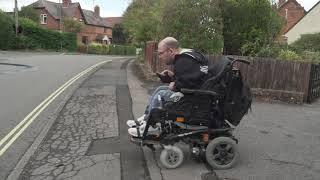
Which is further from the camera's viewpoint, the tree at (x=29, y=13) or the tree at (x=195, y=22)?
the tree at (x=29, y=13)

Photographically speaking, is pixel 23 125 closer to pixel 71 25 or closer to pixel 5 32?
pixel 5 32

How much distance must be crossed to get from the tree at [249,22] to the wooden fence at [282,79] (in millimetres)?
3443

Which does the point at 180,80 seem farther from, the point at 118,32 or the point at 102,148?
the point at 118,32

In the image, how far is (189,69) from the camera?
211 inches

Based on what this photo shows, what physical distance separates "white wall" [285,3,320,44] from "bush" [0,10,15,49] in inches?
1160

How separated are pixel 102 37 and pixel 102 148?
7341cm

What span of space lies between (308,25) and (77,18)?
4137 cm

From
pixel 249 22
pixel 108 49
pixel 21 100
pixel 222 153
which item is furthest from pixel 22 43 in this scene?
pixel 222 153

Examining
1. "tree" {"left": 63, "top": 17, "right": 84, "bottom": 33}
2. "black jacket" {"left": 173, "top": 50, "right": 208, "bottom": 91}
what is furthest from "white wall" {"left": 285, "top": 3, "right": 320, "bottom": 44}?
"black jacket" {"left": 173, "top": 50, "right": 208, "bottom": 91}

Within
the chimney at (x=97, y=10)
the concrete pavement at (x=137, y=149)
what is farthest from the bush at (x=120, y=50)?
the concrete pavement at (x=137, y=149)

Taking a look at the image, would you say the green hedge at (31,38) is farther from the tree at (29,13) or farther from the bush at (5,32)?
the tree at (29,13)

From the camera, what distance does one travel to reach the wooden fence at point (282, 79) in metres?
11.7

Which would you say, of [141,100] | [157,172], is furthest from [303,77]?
[157,172]

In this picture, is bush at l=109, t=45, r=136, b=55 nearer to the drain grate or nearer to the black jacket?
the drain grate
